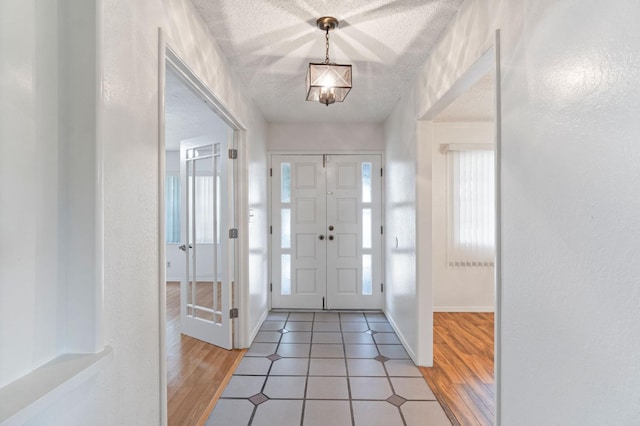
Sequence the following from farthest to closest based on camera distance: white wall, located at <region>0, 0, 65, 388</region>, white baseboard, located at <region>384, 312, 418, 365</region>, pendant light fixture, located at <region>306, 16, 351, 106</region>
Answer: white baseboard, located at <region>384, 312, 418, 365</region>
pendant light fixture, located at <region>306, 16, 351, 106</region>
white wall, located at <region>0, 0, 65, 388</region>

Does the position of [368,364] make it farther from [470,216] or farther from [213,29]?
[213,29]

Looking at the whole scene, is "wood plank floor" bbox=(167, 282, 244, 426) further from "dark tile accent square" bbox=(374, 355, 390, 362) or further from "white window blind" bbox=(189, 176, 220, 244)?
"dark tile accent square" bbox=(374, 355, 390, 362)

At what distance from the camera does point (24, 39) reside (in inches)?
33.5

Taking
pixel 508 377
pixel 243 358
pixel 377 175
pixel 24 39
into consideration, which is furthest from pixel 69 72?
pixel 377 175

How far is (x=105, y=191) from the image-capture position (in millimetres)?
1048

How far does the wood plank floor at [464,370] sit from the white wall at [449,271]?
267 millimetres

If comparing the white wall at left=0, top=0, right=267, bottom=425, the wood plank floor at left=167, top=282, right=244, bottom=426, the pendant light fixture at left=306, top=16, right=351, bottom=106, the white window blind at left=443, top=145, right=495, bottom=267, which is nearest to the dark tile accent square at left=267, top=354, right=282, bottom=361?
the wood plank floor at left=167, top=282, right=244, bottom=426

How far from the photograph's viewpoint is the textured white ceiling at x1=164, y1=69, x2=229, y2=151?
2.86m

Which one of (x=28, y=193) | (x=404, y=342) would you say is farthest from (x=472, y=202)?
(x=28, y=193)

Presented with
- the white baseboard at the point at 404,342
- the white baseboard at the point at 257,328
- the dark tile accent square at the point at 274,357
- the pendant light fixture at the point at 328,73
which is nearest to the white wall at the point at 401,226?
the white baseboard at the point at 404,342

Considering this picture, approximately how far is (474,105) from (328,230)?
219cm

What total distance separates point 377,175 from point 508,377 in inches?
120

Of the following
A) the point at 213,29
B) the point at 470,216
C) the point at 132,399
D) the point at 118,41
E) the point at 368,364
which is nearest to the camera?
the point at 118,41

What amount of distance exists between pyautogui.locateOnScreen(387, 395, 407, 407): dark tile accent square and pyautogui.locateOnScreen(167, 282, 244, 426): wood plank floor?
1.18 meters
